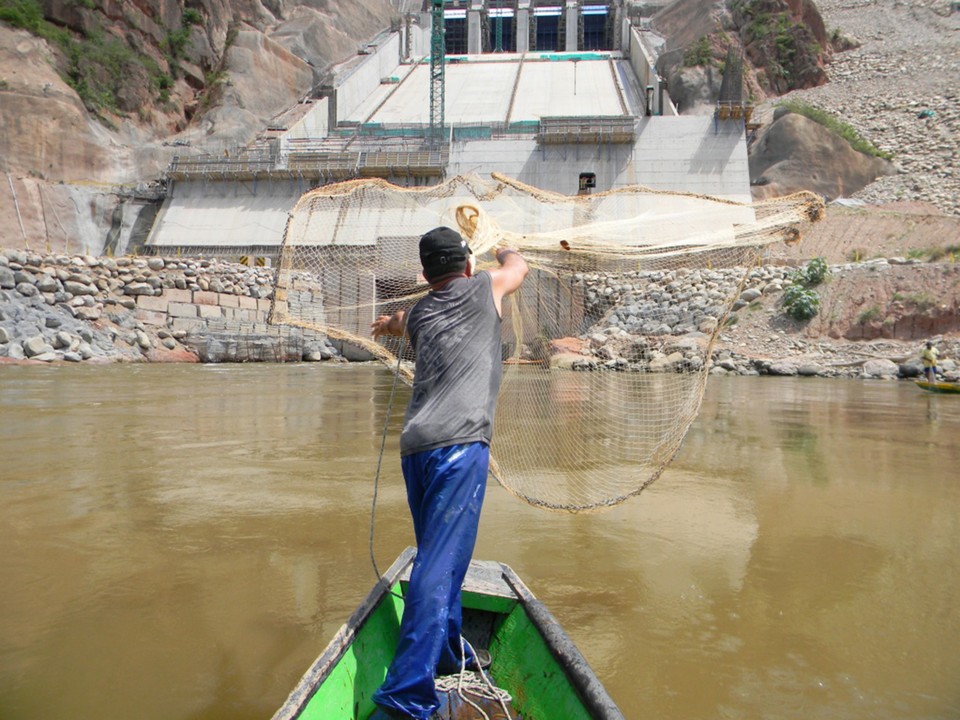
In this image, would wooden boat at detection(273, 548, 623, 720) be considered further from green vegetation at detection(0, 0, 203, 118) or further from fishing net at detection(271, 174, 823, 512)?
green vegetation at detection(0, 0, 203, 118)

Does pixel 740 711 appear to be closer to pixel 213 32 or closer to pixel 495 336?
pixel 495 336

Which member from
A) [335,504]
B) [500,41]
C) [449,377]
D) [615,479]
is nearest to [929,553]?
[615,479]

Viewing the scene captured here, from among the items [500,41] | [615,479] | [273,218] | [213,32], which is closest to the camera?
[615,479]

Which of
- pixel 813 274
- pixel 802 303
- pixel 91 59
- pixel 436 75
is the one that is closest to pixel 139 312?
pixel 802 303

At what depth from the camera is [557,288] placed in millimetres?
7844

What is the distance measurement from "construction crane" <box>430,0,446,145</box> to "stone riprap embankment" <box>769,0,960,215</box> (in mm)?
21794

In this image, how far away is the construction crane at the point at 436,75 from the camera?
3572 cm

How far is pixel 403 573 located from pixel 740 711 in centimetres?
141

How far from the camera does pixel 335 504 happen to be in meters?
5.20

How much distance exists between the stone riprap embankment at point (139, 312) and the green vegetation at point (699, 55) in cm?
3355

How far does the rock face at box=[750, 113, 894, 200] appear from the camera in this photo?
35.5 m

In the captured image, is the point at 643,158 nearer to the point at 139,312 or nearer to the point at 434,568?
the point at 139,312

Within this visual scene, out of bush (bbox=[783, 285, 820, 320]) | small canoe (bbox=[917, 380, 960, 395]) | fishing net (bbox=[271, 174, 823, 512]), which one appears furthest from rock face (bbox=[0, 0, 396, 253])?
small canoe (bbox=[917, 380, 960, 395])

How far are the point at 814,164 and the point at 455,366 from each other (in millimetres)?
39092
